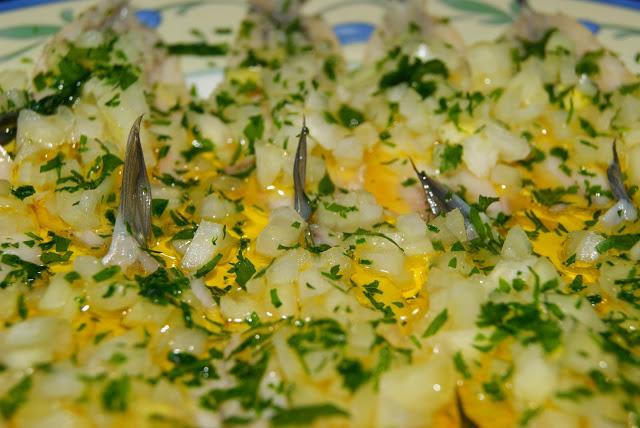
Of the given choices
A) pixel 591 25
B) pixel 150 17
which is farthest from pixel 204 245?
pixel 591 25

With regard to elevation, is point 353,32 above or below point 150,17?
below

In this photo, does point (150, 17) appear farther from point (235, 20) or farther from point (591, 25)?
point (591, 25)

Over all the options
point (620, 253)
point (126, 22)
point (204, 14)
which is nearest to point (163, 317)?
point (620, 253)

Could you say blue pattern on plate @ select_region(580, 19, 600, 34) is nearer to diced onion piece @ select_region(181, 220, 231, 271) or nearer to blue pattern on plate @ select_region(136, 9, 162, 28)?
blue pattern on plate @ select_region(136, 9, 162, 28)

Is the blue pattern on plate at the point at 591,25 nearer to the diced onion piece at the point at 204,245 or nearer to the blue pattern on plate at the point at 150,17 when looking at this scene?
the blue pattern on plate at the point at 150,17

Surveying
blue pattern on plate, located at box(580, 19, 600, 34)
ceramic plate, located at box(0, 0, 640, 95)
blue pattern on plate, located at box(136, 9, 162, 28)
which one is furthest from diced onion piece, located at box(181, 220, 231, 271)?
blue pattern on plate, located at box(580, 19, 600, 34)

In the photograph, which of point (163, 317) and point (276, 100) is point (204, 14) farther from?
point (163, 317)

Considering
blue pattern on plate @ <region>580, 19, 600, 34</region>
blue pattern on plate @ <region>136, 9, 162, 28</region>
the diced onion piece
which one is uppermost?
blue pattern on plate @ <region>136, 9, 162, 28</region>
